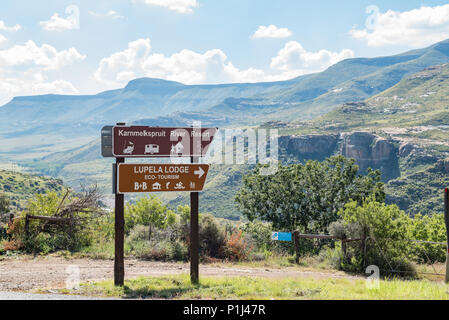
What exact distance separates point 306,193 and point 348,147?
11084 cm

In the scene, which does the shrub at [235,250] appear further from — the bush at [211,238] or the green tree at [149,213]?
the green tree at [149,213]

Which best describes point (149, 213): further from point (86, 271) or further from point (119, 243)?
point (119, 243)

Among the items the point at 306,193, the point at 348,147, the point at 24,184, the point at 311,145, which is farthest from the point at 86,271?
the point at 311,145

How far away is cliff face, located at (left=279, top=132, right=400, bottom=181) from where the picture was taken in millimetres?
121875

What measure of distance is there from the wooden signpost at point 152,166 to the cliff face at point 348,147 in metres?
116

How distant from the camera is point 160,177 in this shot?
7.98 m

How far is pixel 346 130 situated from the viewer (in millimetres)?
140500

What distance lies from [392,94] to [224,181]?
12966 cm

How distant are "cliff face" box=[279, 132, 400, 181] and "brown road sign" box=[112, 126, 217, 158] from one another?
116m

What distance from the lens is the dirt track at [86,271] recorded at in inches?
316

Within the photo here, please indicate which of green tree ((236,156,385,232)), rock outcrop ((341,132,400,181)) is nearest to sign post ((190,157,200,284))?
green tree ((236,156,385,232))

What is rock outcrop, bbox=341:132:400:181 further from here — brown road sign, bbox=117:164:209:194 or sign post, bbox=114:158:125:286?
sign post, bbox=114:158:125:286
